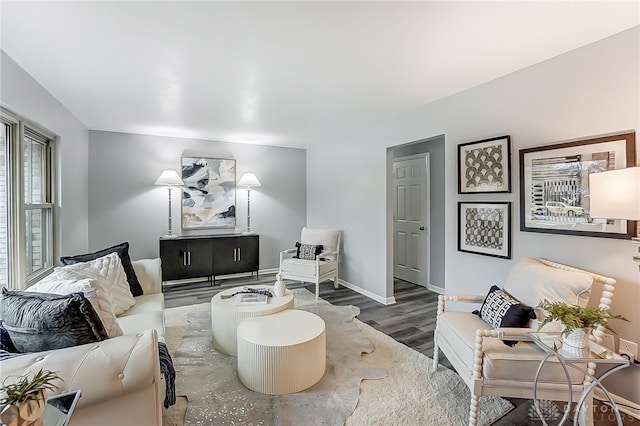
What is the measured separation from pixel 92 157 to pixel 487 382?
17.4 feet

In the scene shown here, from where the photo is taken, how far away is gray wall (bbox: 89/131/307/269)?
4.55 m

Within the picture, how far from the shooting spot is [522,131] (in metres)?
2.50

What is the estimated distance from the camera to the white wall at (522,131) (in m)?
1.97

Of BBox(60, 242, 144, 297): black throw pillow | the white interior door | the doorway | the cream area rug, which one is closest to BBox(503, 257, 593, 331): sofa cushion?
the cream area rug

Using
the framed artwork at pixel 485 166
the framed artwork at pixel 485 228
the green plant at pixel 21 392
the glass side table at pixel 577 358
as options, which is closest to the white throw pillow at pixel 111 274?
the green plant at pixel 21 392

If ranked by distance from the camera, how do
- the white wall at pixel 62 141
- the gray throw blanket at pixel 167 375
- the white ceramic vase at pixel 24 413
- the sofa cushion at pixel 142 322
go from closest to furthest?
the white ceramic vase at pixel 24 413 < the gray throw blanket at pixel 167 375 < the sofa cushion at pixel 142 322 < the white wall at pixel 62 141

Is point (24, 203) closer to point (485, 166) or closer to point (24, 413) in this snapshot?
point (24, 413)

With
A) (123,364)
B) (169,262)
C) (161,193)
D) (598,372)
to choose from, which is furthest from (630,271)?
(161,193)

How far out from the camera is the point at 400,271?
206 inches

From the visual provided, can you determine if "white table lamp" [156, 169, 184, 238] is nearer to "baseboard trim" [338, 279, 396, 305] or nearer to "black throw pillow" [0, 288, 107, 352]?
"baseboard trim" [338, 279, 396, 305]

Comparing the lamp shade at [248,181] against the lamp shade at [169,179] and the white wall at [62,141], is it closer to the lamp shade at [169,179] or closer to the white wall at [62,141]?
the lamp shade at [169,179]

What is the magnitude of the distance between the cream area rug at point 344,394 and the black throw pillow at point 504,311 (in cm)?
52

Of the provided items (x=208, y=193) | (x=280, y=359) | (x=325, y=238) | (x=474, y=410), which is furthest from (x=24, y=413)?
(x=208, y=193)

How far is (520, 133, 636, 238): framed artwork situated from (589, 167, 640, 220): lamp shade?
17.6 inches
